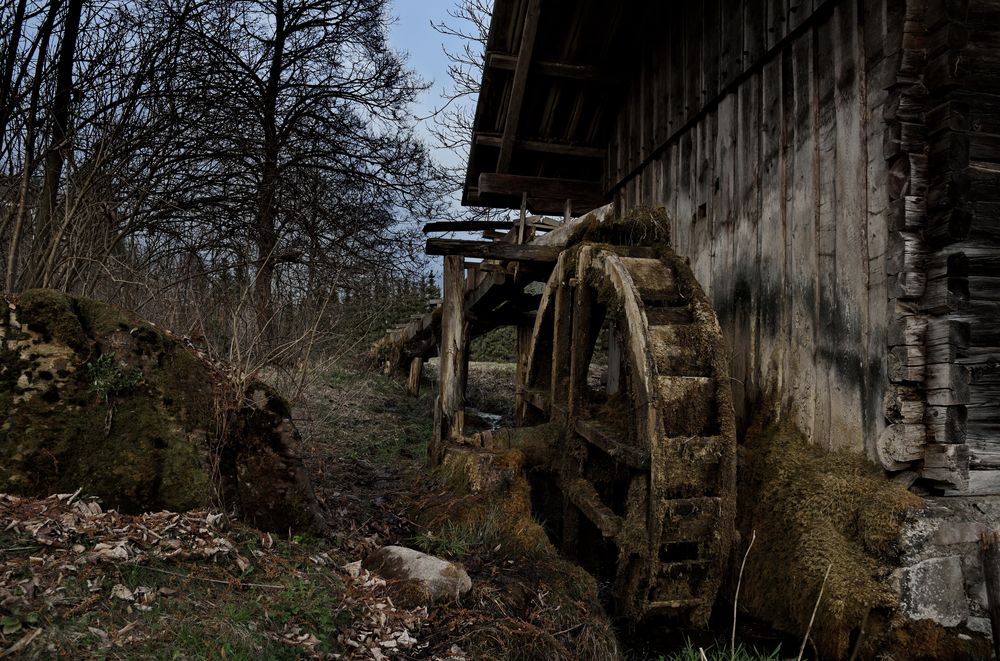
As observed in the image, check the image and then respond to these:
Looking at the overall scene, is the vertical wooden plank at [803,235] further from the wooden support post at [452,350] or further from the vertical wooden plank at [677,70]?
the wooden support post at [452,350]

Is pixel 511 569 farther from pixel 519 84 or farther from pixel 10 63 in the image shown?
pixel 10 63

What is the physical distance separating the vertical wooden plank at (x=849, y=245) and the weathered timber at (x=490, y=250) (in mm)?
2548

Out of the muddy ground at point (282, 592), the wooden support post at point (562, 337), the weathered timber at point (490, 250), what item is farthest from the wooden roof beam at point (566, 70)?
the muddy ground at point (282, 592)

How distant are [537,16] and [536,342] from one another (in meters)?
3.24

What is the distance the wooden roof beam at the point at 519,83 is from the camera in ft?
20.5

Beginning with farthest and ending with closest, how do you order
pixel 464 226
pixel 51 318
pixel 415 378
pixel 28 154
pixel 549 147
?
1. pixel 415 378
2. pixel 464 226
3. pixel 549 147
4. pixel 28 154
5. pixel 51 318

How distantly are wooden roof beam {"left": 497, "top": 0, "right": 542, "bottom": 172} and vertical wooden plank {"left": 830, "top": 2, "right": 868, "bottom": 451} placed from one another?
3216 millimetres

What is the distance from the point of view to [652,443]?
3.71 m

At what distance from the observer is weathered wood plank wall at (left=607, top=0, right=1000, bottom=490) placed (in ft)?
10.4

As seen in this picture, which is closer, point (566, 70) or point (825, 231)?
point (825, 231)

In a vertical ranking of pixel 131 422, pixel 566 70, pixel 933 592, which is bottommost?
pixel 933 592

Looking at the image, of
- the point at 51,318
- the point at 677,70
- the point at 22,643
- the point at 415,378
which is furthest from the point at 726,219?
the point at 415,378

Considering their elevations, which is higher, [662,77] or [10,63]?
[662,77]

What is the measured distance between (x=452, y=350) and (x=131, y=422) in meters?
3.56
